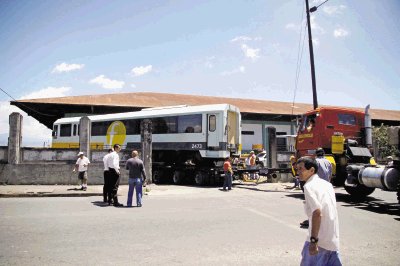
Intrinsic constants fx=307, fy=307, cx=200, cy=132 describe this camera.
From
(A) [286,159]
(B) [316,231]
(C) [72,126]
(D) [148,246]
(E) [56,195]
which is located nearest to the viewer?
(B) [316,231]

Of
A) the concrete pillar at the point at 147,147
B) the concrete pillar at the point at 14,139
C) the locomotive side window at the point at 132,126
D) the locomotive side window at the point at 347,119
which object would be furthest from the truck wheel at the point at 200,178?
the concrete pillar at the point at 14,139

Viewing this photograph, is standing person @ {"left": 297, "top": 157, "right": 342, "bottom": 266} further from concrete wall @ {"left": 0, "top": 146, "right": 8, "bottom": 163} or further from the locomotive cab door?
concrete wall @ {"left": 0, "top": 146, "right": 8, "bottom": 163}

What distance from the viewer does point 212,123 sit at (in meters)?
16.2

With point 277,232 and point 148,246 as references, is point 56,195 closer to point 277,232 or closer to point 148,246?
point 148,246

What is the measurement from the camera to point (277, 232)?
251 inches

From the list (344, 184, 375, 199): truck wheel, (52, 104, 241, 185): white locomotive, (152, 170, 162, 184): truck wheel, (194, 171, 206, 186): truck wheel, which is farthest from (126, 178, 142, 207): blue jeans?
(152, 170, 162, 184): truck wheel

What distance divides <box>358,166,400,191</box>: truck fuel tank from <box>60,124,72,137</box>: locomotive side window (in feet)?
64.8

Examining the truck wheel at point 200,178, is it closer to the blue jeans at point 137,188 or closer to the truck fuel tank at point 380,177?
the blue jeans at point 137,188

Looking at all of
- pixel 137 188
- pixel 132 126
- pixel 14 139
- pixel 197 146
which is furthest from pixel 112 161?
pixel 132 126

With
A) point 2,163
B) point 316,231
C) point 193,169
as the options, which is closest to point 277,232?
point 316,231

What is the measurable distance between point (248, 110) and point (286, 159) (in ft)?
33.8

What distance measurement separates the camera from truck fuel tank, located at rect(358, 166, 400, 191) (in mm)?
9109

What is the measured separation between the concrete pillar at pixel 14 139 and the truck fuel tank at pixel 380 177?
1451cm

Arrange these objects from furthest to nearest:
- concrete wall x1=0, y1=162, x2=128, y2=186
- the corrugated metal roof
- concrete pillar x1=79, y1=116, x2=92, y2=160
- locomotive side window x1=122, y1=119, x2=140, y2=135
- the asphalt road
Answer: the corrugated metal roof, locomotive side window x1=122, y1=119, x2=140, y2=135, concrete pillar x1=79, y1=116, x2=92, y2=160, concrete wall x1=0, y1=162, x2=128, y2=186, the asphalt road
